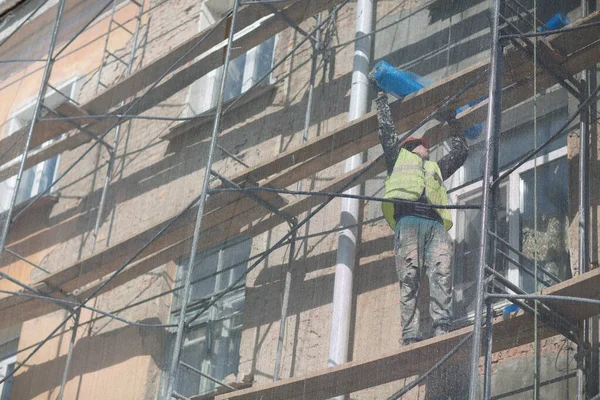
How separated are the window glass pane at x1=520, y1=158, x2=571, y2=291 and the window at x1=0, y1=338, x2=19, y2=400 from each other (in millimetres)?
5979

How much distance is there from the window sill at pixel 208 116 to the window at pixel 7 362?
113 inches

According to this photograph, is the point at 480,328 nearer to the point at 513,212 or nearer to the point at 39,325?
the point at 513,212

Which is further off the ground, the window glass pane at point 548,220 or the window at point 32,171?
the window at point 32,171

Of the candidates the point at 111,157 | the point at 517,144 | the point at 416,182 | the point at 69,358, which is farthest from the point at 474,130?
the point at 111,157

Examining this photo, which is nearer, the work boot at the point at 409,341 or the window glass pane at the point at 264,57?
the work boot at the point at 409,341

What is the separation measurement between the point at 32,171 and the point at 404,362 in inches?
315

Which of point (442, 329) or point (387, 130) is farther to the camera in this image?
point (387, 130)

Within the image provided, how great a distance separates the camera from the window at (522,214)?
25.4 feet

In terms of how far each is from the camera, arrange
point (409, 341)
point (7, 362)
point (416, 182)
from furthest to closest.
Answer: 1. point (7, 362)
2. point (416, 182)
3. point (409, 341)

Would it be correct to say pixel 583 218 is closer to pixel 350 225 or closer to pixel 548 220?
pixel 548 220

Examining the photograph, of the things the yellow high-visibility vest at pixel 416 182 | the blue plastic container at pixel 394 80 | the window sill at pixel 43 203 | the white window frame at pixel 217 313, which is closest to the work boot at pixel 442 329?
the yellow high-visibility vest at pixel 416 182

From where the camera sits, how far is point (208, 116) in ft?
33.8

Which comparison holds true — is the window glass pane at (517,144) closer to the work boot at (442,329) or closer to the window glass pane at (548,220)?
the window glass pane at (548,220)

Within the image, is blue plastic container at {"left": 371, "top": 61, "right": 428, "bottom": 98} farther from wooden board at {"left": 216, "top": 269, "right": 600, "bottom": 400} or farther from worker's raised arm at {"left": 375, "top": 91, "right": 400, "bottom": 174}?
wooden board at {"left": 216, "top": 269, "right": 600, "bottom": 400}
